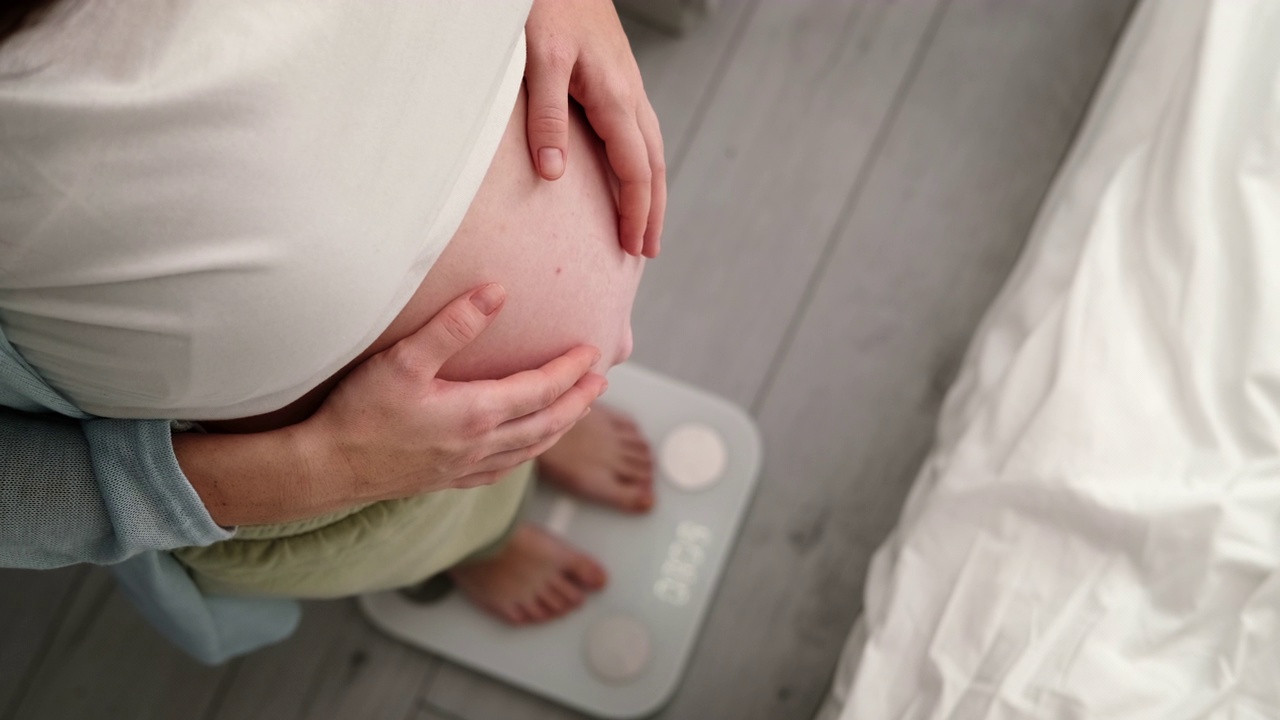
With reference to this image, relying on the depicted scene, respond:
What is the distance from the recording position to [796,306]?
1.18 meters

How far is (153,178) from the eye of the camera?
0.41m

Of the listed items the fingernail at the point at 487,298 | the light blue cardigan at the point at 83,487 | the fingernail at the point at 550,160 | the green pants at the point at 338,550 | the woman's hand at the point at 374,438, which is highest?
the fingernail at the point at 550,160

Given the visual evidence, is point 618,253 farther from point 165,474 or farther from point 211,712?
point 211,712

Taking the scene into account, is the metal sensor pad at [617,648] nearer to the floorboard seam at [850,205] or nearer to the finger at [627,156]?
the floorboard seam at [850,205]

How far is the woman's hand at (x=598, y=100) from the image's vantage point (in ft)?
1.85

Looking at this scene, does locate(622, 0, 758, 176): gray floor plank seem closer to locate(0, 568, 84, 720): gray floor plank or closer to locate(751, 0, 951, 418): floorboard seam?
locate(751, 0, 951, 418): floorboard seam

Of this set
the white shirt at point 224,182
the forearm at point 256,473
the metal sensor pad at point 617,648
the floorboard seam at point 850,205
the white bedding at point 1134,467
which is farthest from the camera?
the floorboard seam at point 850,205

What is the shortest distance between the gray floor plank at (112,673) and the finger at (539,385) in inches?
30.8

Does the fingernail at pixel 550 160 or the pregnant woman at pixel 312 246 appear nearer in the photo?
the pregnant woman at pixel 312 246

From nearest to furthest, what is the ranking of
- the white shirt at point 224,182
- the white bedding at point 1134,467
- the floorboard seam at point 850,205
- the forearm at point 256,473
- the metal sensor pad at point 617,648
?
the white shirt at point 224,182 → the forearm at point 256,473 → the white bedding at point 1134,467 → the metal sensor pad at point 617,648 → the floorboard seam at point 850,205

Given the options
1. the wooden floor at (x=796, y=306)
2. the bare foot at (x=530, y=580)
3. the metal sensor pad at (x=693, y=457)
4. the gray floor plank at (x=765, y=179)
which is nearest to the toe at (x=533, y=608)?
the bare foot at (x=530, y=580)

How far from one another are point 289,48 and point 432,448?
9.3 inches

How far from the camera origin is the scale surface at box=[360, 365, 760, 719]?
3.50 ft

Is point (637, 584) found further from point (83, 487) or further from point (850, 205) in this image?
point (83, 487)
